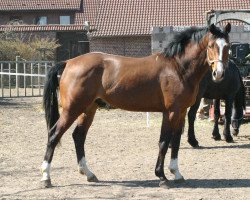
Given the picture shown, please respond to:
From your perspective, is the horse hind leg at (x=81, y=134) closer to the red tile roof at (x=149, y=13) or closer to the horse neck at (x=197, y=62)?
the horse neck at (x=197, y=62)

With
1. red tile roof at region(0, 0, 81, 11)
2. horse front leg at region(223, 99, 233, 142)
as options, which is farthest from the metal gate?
red tile roof at region(0, 0, 81, 11)

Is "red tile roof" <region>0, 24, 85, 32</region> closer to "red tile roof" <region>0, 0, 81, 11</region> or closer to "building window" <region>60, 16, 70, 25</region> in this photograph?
"red tile roof" <region>0, 0, 81, 11</region>

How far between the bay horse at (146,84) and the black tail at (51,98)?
0.06 m

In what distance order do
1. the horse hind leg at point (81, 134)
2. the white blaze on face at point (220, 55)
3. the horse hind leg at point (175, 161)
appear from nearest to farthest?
the white blaze on face at point (220, 55) → the horse hind leg at point (175, 161) → the horse hind leg at point (81, 134)

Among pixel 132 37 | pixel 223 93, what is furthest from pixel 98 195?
pixel 132 37

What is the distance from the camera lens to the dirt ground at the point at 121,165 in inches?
266

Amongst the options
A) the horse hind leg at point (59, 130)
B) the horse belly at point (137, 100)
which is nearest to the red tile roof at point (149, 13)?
the horse belly at point (137, 100)

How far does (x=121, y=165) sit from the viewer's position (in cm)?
844

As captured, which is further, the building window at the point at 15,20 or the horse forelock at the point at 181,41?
the building window at the point at 15,20

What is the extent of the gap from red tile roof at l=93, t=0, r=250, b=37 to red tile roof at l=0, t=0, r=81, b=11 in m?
8.10

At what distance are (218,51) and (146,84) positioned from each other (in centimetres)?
96

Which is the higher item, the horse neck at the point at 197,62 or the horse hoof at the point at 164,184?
the horse neck at the point at 197,62

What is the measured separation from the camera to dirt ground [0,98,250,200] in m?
6.75

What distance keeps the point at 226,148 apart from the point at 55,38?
2919 centimetres
